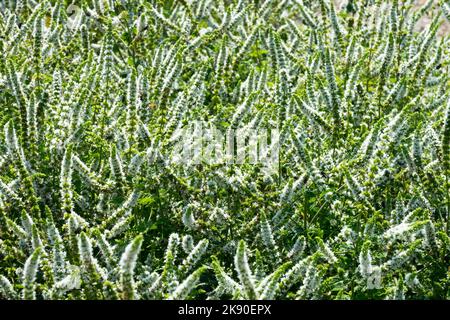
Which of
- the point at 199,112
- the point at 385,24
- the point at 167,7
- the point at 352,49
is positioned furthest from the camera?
the point at 167,7

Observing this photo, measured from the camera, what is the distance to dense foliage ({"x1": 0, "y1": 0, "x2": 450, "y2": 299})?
14.1 feet

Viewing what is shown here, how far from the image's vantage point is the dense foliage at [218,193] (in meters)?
4.30

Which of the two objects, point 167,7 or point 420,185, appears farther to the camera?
point 167,7

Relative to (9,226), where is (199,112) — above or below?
above

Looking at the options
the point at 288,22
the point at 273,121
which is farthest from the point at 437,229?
the point at 288,22

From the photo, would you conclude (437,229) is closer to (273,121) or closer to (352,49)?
(273,121)

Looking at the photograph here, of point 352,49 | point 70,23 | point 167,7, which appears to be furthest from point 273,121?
point 167,7

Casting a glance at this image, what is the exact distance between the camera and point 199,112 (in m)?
5.64

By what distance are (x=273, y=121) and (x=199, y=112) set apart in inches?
23.6

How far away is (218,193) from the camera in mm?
5043

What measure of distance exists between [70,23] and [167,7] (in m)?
1.73

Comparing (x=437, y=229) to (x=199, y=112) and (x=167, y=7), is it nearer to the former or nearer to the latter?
(x=199, y=112)
